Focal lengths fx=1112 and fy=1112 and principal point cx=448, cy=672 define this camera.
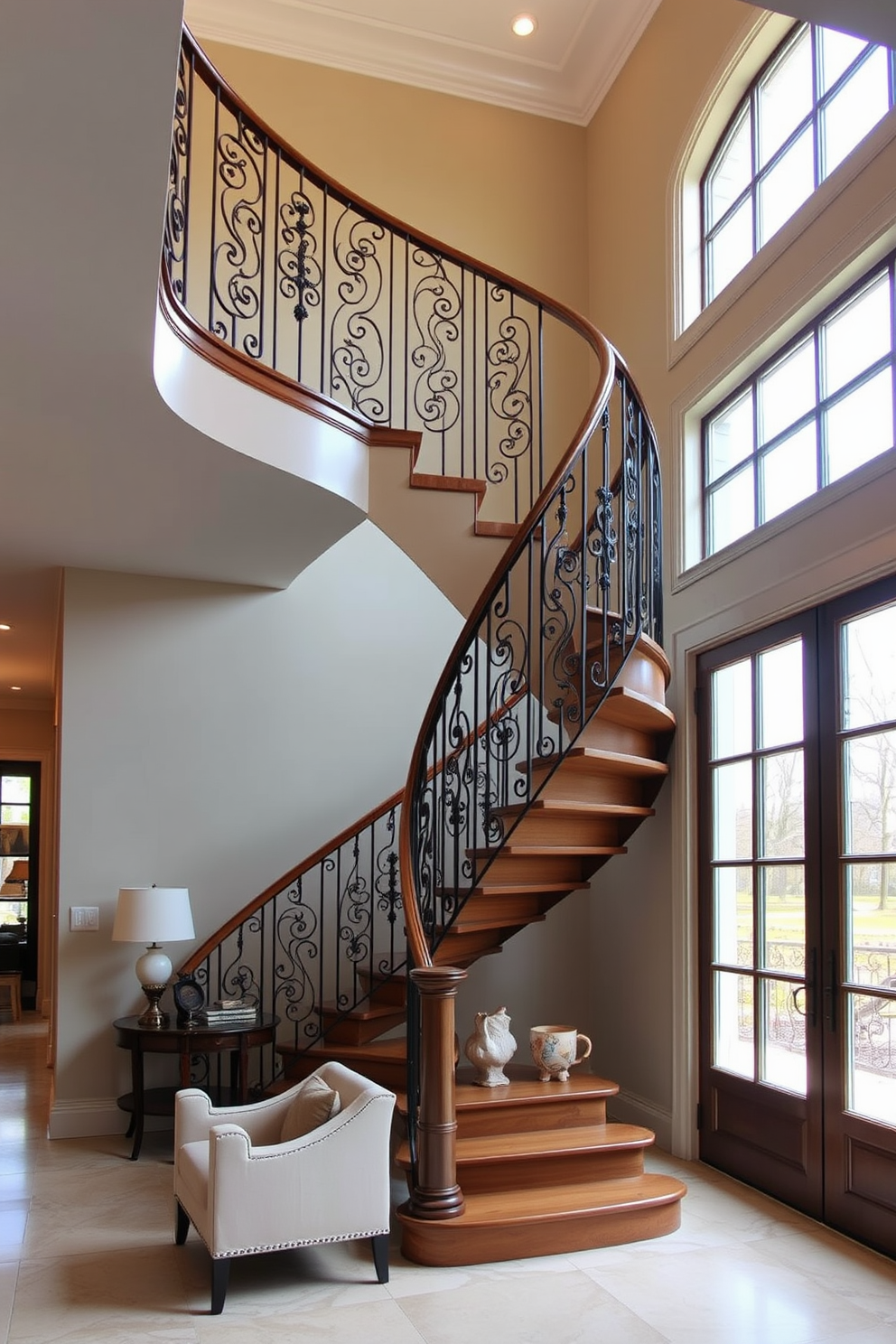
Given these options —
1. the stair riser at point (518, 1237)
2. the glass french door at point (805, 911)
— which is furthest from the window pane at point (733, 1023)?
the stair riser at point (518, 1237)

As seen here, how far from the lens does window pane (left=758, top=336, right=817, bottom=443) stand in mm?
4891

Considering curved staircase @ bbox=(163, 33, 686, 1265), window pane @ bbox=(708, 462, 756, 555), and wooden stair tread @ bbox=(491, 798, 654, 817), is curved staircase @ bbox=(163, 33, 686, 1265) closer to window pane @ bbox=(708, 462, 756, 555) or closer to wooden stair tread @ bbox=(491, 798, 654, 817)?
wooden stair tread @ bbox=(491, 798, 654, 817)

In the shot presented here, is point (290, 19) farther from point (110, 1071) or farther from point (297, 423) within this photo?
point (110, 1071)

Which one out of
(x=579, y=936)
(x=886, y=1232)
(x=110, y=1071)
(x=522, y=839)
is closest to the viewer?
(x=886, y=1232)

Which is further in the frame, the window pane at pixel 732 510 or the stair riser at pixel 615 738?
the window pane at pixel 732 510

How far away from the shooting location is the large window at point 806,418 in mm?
4391

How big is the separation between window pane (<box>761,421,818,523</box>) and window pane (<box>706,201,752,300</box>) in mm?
1037

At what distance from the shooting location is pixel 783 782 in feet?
15.6

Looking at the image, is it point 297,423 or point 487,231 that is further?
point 487,231

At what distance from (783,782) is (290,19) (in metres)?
5.89

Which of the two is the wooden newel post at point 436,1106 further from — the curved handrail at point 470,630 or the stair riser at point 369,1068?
the stair riser at point 369,1068

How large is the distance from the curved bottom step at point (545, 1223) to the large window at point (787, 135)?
425 cm

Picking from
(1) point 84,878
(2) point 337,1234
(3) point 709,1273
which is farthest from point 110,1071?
(3) point 709,1273

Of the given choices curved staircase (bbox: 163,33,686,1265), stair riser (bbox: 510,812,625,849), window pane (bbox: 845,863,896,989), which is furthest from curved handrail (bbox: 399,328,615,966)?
window pane (bbox: 845,863,896,989)
